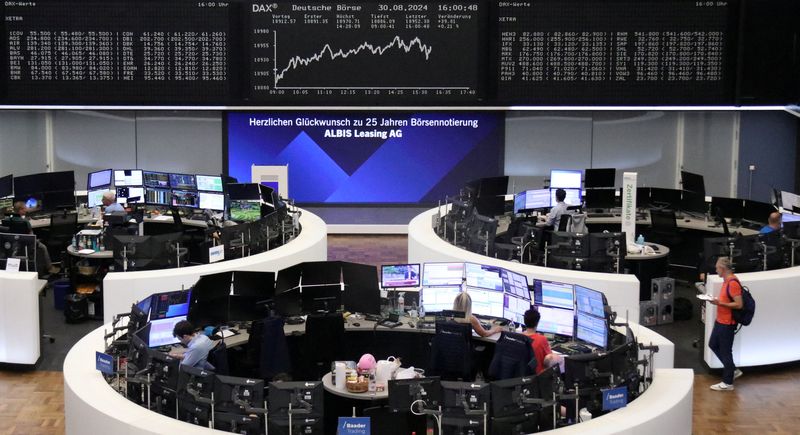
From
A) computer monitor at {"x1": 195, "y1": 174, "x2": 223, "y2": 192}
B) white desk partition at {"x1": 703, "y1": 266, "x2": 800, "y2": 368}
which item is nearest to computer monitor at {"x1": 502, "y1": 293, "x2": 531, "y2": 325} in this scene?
white desk partition at {"x1": 703, "y1": 266, "x2": 800, "y2": 368}

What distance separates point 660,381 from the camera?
840 cm

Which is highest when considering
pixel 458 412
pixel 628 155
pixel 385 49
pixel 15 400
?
pixel 385 49

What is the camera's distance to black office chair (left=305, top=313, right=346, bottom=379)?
10.1m

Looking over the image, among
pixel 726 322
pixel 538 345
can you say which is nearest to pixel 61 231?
pixel 538 345

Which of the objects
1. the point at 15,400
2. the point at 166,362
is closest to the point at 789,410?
the point at 166,362

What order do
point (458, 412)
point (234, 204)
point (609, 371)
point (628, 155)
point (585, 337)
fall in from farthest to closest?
point (628, 155), point (234, 204), point (585, 337), point (609, 371), point (458, 412)

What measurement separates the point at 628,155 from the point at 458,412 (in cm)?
1066

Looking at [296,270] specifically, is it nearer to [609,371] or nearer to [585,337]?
[585,337]

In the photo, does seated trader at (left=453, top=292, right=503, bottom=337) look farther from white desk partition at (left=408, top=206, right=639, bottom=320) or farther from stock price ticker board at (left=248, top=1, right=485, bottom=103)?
stock price ticker board at (left=248, top=1, right=485, bottom=103)

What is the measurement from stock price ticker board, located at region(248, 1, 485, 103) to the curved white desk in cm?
836

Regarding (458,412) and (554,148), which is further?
(554,148)

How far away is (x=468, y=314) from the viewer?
10281 mm

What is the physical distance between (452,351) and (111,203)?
7.08 metres

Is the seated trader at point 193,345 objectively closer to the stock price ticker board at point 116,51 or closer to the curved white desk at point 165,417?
the curved white desk at point 165,417
